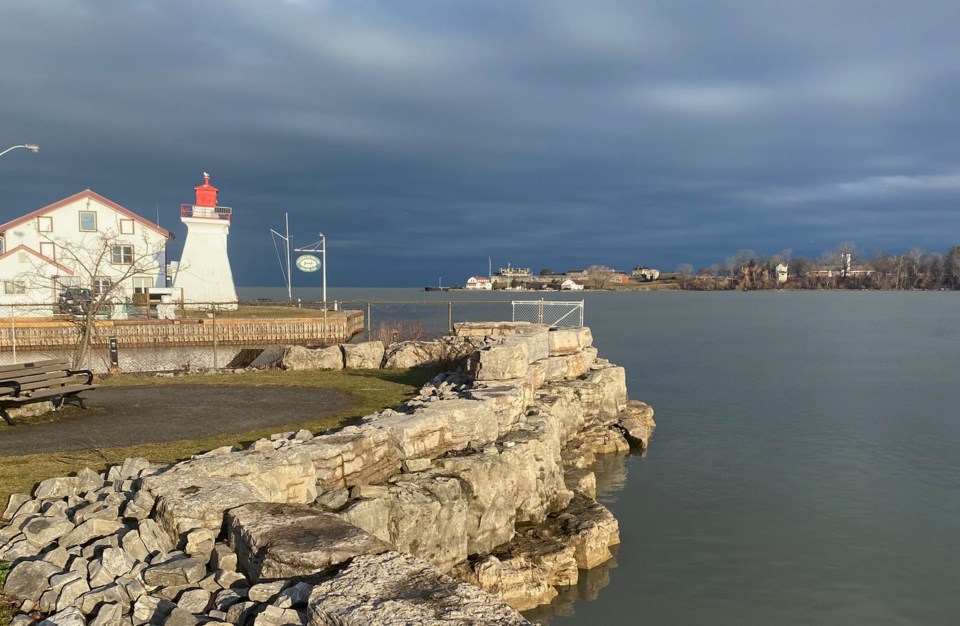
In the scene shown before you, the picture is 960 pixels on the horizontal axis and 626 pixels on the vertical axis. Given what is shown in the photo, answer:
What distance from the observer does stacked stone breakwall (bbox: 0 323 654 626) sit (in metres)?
4.10

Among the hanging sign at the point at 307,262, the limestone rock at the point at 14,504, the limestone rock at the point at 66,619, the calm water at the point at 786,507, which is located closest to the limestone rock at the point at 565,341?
the calm water at the point at 786,507

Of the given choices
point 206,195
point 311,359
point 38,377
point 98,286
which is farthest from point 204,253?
point 38,377

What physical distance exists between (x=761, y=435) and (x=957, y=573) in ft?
28.5

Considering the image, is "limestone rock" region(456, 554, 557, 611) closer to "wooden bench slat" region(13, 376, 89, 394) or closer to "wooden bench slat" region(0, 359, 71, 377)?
"wooden bench slat" region(13, 376, 89, 394)

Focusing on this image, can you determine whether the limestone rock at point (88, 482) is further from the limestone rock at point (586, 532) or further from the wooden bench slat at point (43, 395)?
the limestone rock at point (586, 532)

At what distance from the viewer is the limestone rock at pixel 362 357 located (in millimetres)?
18250

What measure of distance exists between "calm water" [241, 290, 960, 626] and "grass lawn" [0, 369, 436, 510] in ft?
16.1

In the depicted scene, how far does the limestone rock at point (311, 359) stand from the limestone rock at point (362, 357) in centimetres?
25

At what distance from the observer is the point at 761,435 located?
1838 centimetres

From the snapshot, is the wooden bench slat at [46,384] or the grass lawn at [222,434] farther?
the wooden bench slat at [46,384]

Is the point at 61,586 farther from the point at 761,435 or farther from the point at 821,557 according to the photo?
the point at 761,435

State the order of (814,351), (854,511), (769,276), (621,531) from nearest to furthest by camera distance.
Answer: (621,531) → (854,511) → (814,351) → (769,276)

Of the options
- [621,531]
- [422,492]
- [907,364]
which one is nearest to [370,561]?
[422,492]

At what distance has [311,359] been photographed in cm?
1788
